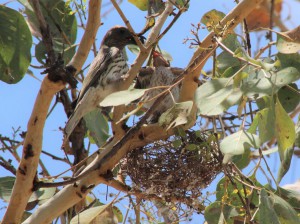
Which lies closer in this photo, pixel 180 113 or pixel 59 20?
pixel 180 113

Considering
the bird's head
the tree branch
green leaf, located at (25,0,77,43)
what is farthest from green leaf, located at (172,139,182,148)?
the bird's head

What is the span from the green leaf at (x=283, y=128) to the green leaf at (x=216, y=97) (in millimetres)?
137

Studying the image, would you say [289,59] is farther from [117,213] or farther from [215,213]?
[117,213]

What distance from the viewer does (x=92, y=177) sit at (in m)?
2.69

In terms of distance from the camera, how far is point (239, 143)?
6.50ft

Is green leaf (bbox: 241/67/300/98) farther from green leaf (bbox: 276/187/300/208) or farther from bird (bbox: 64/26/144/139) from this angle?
bird (bbox: 64/26/144/139)

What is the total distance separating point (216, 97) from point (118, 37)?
213 centimetres

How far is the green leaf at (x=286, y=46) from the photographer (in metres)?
2.20

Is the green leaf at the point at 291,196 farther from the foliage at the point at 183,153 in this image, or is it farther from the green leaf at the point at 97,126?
the green leaf at the point at 97,126

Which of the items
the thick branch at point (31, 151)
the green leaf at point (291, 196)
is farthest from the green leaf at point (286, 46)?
the thick branch at point (31, 151)

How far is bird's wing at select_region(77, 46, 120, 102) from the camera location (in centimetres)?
346

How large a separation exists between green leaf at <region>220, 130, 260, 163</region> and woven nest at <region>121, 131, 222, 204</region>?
78cm

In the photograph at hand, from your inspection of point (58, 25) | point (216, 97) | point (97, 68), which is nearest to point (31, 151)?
point (216, 97)

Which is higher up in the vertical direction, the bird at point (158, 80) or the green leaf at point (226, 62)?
the bird at point (158, 80)
